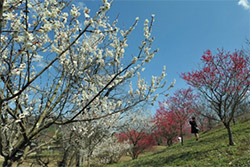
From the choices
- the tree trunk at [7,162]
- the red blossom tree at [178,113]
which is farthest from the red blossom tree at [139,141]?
the tree trunk at [7,162]

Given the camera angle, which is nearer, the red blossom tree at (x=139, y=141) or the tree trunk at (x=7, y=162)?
the tree trunk at (x=7, y=162)

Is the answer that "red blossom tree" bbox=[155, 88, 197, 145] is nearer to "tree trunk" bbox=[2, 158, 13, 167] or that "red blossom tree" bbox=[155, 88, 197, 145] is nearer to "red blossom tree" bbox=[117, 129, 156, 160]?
"red blossom tree" bbox=[117, 129, 156, 160]

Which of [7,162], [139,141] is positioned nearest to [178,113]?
[139,141]

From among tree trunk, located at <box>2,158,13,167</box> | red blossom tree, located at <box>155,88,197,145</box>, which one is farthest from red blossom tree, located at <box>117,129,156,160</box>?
tree trunk, located at <box>2,158,13,167</box>

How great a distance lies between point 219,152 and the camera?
7.28m

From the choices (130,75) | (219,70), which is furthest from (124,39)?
(219,70)

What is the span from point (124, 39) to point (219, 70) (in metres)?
8.80

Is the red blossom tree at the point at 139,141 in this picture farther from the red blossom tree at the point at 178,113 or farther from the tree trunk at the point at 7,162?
the tree trunk at the point at 7,162

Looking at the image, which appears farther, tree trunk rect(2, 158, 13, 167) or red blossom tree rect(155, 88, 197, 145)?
red blossom tree rect(155, 88, 197, 145)

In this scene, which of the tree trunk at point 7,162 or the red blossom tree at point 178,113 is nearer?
the tree trunk at point 7,162

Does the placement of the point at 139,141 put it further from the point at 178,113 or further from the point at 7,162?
the point at 7,162

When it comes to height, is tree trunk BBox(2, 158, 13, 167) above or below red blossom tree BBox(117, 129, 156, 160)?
above

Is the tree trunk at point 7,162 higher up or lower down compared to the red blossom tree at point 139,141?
higher up

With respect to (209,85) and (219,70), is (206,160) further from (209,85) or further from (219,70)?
(219,70)
